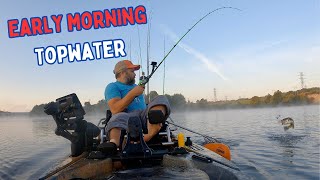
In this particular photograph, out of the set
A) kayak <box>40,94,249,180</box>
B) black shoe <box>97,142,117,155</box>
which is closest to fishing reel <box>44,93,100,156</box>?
kayak <box>40,94,249,180</box>

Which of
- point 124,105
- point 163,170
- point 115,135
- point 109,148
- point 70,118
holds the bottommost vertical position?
point 163,170

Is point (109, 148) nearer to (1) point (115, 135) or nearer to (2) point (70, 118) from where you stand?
(1) point (115, 135)

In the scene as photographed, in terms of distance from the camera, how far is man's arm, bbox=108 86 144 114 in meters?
5.69

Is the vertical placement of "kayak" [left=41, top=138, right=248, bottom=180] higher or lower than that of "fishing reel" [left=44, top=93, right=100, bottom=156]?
lower

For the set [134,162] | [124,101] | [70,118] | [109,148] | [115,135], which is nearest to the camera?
[109,148]

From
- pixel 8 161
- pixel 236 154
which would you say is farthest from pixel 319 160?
pixel 8 161

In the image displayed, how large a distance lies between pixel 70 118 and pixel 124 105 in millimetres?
1226

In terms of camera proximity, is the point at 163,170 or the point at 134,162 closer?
the point at 163,170

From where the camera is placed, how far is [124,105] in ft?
19.4

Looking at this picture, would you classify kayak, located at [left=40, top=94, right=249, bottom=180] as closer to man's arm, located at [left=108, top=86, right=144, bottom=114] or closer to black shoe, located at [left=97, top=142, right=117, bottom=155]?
black shoe, located at [left=97, top=142, right=117, bottom=155]

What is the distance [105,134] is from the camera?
20.7 ft

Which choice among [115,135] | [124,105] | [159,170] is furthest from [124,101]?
[159,170]

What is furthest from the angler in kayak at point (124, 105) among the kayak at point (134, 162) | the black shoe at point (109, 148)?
the kayak at point (134, 162)

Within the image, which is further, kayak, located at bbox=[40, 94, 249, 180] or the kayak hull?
kayak, located at bbox=[40, 94, 249, 180]
